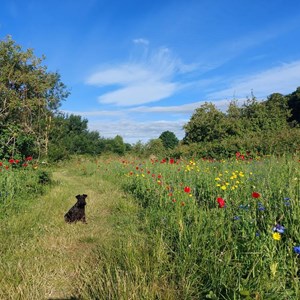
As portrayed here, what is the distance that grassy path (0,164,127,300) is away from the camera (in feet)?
7.48

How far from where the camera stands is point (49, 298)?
86.8 inches

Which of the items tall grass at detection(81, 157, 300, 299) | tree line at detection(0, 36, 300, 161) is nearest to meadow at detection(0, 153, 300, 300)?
tall grass at detection(81, 157, 300, 299)

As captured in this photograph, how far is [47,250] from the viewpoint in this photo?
306 cm

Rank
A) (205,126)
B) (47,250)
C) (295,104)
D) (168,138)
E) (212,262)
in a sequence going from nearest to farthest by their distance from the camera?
(212,262)
(47,250)
(205,126)
(295,104)
(168,138)

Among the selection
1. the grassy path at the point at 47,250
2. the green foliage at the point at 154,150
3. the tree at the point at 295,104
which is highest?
A: the tree at the point at 295,104

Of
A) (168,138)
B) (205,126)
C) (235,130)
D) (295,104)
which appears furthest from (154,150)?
(168,138)

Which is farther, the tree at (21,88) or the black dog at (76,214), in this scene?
the tree at (21,88)

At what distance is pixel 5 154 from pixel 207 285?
6.78 metres

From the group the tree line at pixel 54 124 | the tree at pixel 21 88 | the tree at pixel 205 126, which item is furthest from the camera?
the tree at pixel 205 126

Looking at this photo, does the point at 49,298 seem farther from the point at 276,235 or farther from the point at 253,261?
the point at 276,235

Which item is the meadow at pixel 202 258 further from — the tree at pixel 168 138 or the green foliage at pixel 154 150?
the tree at pixel 168 138

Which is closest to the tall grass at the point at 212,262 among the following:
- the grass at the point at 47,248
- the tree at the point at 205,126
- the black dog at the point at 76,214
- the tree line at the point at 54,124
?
the grass at the point at 47,248

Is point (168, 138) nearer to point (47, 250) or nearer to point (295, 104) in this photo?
point (295, 104)

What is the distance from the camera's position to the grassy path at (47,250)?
7.48 ft
